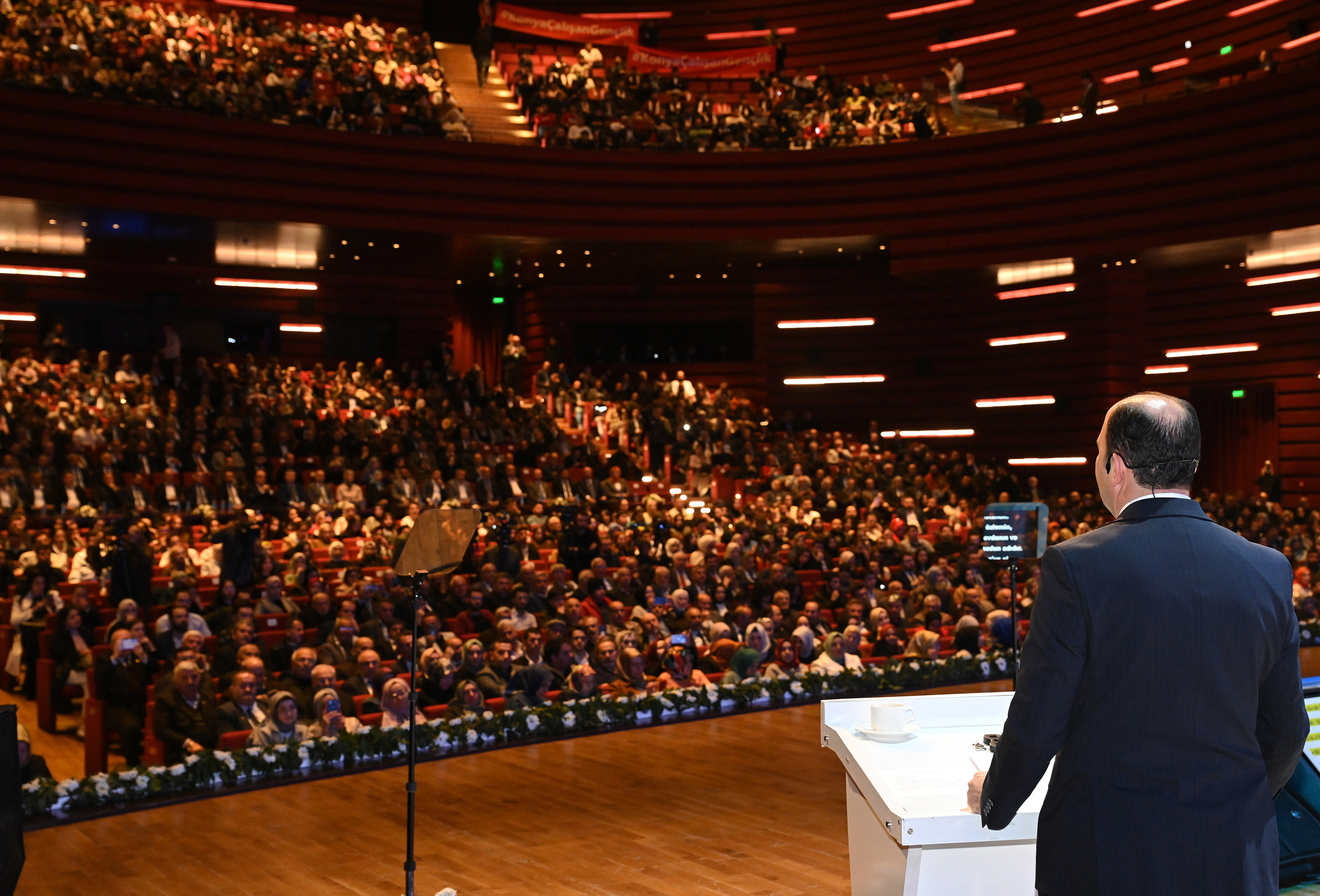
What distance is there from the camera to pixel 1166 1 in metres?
17.5

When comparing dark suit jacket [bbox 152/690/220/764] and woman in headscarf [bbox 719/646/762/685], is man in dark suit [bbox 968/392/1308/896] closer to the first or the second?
dark suit jacket [bbox 152/690/220/764]

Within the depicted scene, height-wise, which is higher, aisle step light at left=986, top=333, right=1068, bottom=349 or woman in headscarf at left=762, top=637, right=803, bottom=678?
aisle step light at left=986, top=333, right=1068, bottom=349

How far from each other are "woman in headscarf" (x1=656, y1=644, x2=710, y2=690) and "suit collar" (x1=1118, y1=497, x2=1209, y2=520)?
622cm

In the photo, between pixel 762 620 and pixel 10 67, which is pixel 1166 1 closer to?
pixel 762 620

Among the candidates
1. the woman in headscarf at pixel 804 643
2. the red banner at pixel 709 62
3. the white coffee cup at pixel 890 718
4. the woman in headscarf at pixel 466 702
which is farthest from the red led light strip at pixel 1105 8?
the white coffee cup at pixel 890 718

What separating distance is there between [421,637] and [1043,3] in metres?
15.7

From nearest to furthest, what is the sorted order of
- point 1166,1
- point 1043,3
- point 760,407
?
point 1166,1 → point 1043,3 → point 760,407

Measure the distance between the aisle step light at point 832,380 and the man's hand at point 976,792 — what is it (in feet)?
60.4

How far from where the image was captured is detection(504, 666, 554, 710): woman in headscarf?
24.5 feet

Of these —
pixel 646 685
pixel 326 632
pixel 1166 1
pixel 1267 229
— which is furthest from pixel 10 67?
pixel 1166 1

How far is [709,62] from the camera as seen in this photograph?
18234 millimetres

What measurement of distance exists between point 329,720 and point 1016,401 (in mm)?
14510

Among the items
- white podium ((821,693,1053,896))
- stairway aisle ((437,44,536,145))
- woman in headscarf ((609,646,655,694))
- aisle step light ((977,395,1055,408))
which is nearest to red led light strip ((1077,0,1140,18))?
aisle step light ((977,395,1055,408))

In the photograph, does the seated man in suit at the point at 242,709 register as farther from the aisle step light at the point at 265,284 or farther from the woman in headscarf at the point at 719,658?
the aisle step light at the point at 265,284
